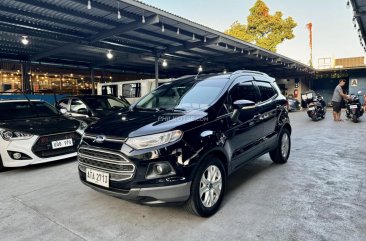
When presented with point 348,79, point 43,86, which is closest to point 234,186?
point 43,86

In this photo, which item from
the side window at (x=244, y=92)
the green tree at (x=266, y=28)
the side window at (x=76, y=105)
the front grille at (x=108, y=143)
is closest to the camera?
the front grille at (x=108, y=143)

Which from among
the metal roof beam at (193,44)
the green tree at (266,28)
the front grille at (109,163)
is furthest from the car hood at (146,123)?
the green tree at (266,28)

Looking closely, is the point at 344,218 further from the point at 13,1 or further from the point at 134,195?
the point at 13,1

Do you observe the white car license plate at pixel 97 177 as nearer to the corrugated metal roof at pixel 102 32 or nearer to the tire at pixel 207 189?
the tire at pixel 207 189

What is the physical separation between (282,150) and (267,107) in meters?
1.06

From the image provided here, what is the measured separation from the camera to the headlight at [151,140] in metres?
2.45

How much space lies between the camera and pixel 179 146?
245 cm

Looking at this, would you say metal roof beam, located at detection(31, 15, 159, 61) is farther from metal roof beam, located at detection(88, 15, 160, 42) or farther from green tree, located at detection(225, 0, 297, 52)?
green tree, located at detection(225, 0, 297, 52)

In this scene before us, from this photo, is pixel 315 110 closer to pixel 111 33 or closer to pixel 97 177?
pixel 111 33

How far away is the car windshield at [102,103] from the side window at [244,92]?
4.79 m

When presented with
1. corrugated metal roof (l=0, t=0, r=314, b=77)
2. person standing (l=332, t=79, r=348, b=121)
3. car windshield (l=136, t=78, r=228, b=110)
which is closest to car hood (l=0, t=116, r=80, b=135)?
car windshield (l=136, t=78, r=228, b=110)

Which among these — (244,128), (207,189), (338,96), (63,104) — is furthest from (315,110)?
(207,189)

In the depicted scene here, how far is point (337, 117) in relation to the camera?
1162 cm

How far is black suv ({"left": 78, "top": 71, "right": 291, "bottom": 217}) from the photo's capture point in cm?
241
